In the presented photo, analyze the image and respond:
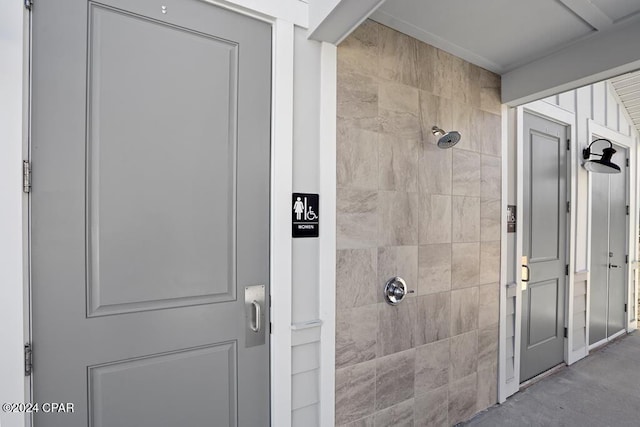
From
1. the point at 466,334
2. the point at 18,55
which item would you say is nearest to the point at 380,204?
the point at 466,334

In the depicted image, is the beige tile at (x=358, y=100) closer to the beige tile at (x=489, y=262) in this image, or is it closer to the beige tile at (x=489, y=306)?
the beige tile at (x=489, y=262)

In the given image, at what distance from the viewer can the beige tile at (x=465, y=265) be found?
2.07m

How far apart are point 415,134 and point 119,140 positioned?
1559 mm

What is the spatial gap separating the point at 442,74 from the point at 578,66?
83 cm

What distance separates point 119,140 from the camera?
1109 millimetres

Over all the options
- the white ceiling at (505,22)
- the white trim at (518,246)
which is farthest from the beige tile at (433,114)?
the white trim at (518,246)

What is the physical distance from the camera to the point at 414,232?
1.87 meters

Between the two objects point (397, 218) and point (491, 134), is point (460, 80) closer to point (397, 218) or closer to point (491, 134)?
point (491, 134)

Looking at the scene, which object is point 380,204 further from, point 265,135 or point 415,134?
point 265,135

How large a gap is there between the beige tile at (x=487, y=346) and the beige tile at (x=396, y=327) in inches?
28.2

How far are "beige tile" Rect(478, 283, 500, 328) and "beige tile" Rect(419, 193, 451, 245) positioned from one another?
1.90 feet

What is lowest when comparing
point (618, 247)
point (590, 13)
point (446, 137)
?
point (618, 247)

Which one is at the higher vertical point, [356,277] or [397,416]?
[356,277]

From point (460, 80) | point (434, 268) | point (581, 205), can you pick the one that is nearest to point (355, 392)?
point (434, 268)
